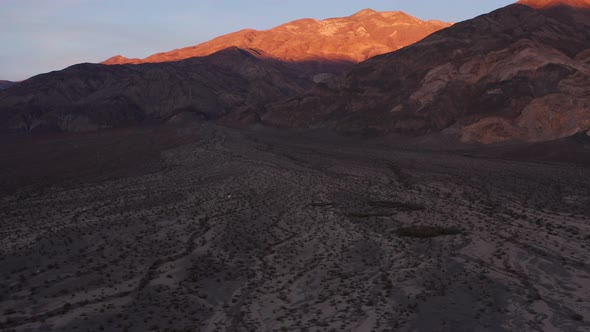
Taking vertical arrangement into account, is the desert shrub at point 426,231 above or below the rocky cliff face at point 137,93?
below

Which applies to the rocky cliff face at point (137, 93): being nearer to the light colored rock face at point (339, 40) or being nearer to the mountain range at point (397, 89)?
the mountain range at point (397, 89)

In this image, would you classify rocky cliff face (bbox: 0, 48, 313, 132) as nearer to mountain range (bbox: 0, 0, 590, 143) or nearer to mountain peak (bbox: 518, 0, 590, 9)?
mountain range (bbox: 0, 0, 590, 143)

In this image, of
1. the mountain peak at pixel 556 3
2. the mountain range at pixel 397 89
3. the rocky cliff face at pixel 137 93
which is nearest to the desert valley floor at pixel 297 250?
the mountain range at pixel 397 89

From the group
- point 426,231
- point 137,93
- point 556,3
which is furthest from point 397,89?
point 137,93

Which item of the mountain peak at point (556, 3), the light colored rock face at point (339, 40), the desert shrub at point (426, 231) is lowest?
the desert shrub at point (426, 231)

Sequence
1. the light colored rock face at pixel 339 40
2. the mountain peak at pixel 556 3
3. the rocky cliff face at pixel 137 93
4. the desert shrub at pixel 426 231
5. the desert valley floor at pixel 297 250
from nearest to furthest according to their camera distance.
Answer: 1. the desert valley floor at pixel 297 250
2. the desert shrub at pixel 426 231
3. the mountain peak at pixel 556 3
4. the rocky cliff face at pixel 137 93
5. the light colored rock face at pixel 339 40

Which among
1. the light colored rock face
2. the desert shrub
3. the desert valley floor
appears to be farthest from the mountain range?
the desert shrub

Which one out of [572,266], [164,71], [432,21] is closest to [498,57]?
[572,266]
